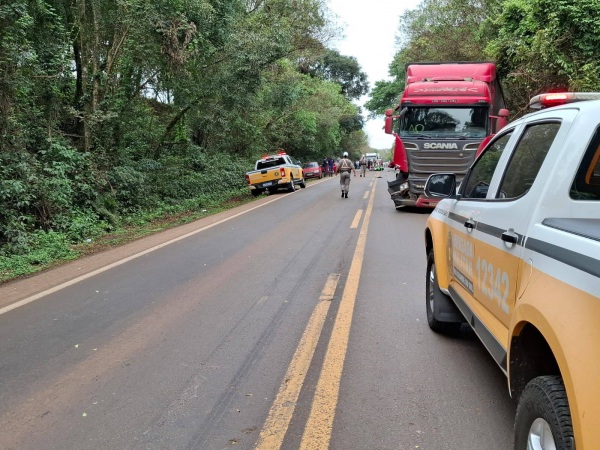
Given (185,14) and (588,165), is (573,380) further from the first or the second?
(185,14)

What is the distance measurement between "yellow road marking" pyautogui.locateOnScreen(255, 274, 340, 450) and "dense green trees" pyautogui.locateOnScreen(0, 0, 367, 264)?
711cm

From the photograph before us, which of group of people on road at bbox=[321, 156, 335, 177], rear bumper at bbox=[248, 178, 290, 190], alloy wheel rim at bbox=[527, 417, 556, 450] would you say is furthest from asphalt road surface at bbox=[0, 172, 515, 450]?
group of people on road at bbox=[321, 156, 335, 177]

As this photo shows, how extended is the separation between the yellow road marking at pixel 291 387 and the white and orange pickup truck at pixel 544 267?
4.45 feet

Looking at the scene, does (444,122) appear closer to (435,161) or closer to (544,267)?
(435,161)

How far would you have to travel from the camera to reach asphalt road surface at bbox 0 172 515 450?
10.3 ft

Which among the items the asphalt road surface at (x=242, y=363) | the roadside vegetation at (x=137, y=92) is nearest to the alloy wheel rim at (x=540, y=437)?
the asphalt road surface at (x=242, y=363)

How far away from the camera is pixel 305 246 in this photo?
30.7 ft

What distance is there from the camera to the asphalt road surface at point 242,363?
3129 mm

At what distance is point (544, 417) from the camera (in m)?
2.03

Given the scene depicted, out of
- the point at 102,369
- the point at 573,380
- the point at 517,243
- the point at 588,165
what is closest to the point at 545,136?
the point at 588,165

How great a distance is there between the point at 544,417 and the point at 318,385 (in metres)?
1.93

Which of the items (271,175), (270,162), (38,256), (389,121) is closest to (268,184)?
(271,175)

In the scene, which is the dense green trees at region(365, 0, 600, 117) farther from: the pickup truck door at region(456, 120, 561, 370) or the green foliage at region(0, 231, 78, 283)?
the green foliage at region(0, 231, 78, 283)

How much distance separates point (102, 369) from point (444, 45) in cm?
2598
